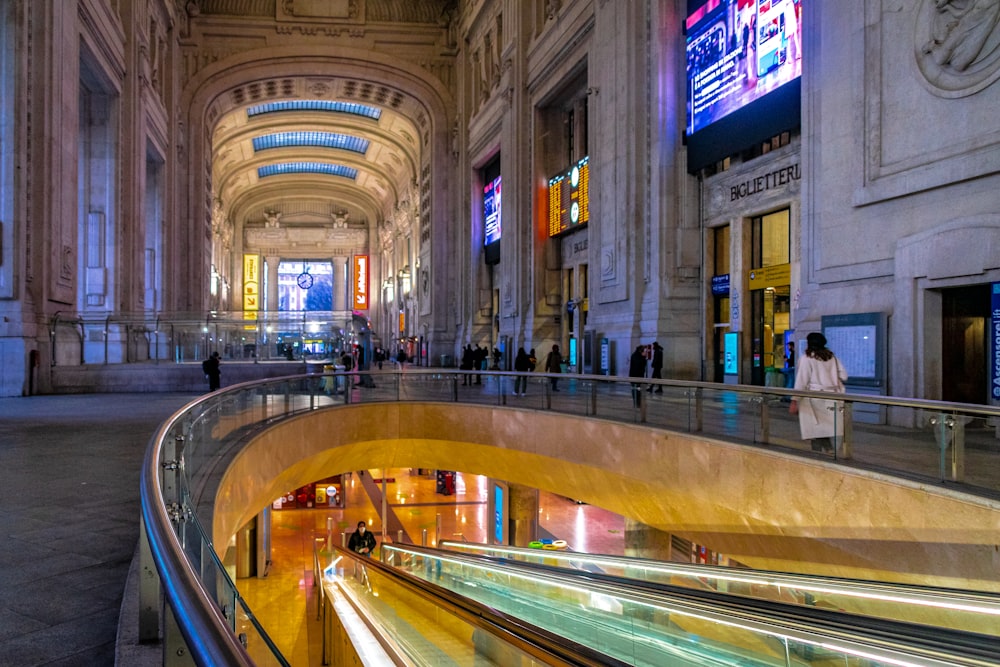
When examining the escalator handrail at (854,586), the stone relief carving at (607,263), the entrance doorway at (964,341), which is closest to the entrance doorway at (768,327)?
the stone relief carving at (607,263)

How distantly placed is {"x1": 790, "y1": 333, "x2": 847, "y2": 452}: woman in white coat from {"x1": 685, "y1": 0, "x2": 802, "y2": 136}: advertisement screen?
6.95 metres

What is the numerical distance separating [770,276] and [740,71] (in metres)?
3.86

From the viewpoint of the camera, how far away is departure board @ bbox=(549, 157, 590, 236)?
2127 cm

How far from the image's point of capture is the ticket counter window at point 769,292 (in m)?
14.3

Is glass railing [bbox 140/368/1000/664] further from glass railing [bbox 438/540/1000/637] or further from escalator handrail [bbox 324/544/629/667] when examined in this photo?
glass railing [bbox 438/540/1000/637]

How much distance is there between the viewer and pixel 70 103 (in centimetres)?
1820

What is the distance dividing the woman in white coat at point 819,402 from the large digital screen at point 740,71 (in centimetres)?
673

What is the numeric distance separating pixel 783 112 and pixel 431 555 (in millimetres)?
9583

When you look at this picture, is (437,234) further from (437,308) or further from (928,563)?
(928,563)

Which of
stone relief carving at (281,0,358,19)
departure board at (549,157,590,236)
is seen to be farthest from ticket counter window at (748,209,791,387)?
stone relief carving at (281,0,358,19)

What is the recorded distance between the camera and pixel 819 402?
267 inches

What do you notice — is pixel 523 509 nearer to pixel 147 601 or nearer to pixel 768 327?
pixel 768 327

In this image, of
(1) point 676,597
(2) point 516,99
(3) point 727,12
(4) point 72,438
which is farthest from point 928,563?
(2) point 516,99

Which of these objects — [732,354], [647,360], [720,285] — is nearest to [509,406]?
[647,360]
